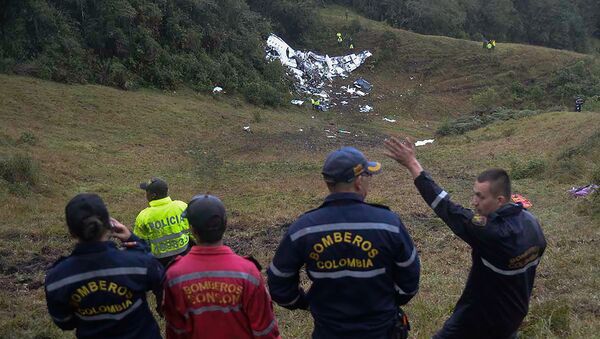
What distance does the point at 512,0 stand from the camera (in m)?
62.8

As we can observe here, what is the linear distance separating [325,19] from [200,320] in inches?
2031

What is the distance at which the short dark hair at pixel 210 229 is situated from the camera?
9.89 feet

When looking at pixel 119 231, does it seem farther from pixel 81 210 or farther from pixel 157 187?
pixel 157 187

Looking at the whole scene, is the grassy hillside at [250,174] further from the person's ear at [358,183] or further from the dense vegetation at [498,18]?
the dense vegetation at [498,18]

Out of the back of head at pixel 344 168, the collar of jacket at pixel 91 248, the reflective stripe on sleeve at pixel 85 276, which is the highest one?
the back of head at pixel 344 168

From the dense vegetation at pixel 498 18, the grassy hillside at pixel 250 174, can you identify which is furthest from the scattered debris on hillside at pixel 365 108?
the dense vegetation at pixel 498 18

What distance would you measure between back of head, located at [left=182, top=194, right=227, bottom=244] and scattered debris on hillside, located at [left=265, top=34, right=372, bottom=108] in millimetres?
33234

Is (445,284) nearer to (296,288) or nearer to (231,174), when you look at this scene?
(296,288)

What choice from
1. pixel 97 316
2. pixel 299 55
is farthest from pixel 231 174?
pixel 299 55

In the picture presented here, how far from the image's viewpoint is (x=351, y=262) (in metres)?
2.96

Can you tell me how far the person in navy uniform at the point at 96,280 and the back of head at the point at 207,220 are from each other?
0.40 meters

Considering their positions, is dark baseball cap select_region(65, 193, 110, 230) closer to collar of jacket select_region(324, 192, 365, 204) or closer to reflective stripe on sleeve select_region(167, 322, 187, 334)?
reflective stripe on sleeve select_region(167, 322, 187, 334)

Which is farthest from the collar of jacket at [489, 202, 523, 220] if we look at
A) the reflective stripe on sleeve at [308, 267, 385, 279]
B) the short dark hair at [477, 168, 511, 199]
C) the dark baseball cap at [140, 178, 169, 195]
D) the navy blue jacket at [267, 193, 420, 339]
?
the dark baseball cap at [140, 178, 169, 195]

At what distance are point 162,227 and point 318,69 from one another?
3855cm
